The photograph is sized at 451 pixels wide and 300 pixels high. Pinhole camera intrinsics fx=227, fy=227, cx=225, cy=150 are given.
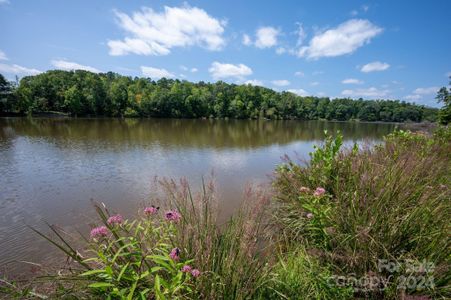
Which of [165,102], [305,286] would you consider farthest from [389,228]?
[165,102]

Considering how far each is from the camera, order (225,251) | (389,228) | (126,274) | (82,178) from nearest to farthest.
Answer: (126,274) → (225,251) → (389,228) → (82,178)

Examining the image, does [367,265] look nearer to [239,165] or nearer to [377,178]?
[377,178]

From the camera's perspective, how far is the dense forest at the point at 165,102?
50.3 meters

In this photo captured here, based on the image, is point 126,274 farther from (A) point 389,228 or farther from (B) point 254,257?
(A) point 389,228

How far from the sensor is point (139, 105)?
194 feet

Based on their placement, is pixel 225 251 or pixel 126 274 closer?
pixel 126 274

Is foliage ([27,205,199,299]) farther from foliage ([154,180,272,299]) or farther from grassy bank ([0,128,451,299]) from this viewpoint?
foliage ([154,180,272,299])

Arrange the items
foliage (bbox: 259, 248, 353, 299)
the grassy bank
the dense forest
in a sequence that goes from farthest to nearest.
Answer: the dense forest, foliage (bbox: 259, 248, 353, 299), the grassy bank

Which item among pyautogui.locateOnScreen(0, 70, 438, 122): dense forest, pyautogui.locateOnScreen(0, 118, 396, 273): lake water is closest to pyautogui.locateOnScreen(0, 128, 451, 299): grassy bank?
pyautogui.locateOnScreen(0, 118, 396, 273): lake water

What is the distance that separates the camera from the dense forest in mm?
50344

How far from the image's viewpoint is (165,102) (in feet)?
201

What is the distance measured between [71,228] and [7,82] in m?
59.5

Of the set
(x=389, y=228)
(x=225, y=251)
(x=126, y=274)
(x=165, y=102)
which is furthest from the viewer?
(x=165, y=102)

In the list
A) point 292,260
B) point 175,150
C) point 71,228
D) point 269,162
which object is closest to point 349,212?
point 292,260
